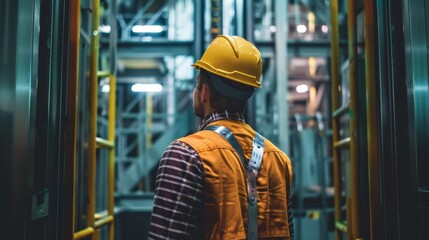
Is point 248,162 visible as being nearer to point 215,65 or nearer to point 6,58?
point 215,65

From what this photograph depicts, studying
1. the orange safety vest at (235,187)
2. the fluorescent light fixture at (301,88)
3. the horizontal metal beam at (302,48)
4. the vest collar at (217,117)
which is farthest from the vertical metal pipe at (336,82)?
the fluorescent light fixture at (301,88)

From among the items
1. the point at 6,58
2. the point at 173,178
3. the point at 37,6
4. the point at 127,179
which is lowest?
the point at 127,179

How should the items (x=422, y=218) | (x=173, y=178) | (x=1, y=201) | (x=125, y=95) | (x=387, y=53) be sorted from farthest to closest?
1. (x=125, y=95)
2. (x=387, y=53)
3. (x=422, y=218)
4. (x=173, y=178)
5. (x=1, y=201)

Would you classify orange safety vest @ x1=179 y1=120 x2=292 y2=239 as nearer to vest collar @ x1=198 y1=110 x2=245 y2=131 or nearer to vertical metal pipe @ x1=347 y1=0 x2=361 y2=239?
vest collar @ x1=198 y1=110 x2=245 y2=131

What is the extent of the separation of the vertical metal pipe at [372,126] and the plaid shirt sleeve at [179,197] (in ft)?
3.65

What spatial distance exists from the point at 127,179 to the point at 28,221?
317 inches

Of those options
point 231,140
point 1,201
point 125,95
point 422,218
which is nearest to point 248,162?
point 231,140

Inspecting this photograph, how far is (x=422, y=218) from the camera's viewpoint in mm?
2359

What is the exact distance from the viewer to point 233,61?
2.41 meters

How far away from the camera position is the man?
2.04 metres

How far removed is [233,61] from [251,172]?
560 millimetres

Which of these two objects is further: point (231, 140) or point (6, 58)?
point (231, 140)

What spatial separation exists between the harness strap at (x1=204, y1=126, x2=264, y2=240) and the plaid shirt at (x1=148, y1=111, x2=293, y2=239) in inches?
9.1

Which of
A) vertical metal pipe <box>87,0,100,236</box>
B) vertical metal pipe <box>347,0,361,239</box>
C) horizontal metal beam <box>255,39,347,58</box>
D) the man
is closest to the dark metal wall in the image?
the man
